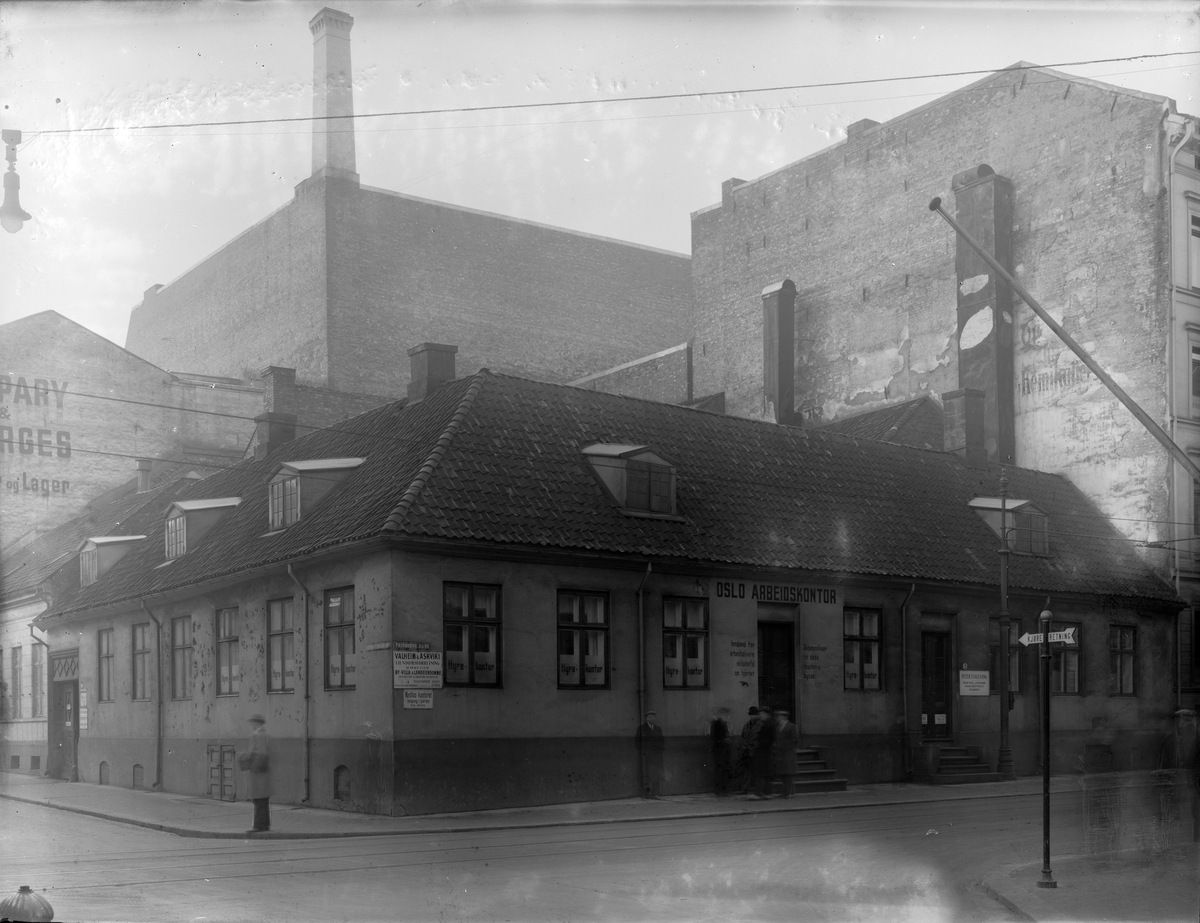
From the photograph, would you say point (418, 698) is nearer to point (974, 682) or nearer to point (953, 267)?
Result: point (974, 682)

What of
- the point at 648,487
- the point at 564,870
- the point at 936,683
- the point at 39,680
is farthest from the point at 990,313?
the point at 39,680

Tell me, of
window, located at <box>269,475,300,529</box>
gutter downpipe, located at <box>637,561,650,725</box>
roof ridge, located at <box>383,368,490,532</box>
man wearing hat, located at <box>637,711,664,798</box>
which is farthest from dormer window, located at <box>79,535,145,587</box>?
man wearing hat, located at <box>637,711,664,798</box>

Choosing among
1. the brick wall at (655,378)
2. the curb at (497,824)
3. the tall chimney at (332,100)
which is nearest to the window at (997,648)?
the curb at (497,824)

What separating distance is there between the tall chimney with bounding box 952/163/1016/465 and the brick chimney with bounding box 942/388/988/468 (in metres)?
0.80

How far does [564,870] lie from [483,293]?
3684cm

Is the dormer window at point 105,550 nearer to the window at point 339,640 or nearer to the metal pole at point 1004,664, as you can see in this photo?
the window at point 339,640

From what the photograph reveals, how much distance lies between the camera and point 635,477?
24.8 m

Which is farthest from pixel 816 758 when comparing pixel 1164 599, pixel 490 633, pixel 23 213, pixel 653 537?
pixel 23 213

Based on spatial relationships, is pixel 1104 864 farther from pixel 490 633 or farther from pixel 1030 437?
pixel 1030 437

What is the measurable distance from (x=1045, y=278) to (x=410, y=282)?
21259 mm

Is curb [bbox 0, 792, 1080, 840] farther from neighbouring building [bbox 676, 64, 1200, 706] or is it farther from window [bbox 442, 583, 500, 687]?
neighbouring building [bbox 676, 64, 1200, 706]

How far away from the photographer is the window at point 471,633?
21.7 meters

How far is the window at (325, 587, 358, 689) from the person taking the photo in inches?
873

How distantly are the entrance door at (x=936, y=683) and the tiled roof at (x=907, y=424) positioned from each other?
6543 millimetres
